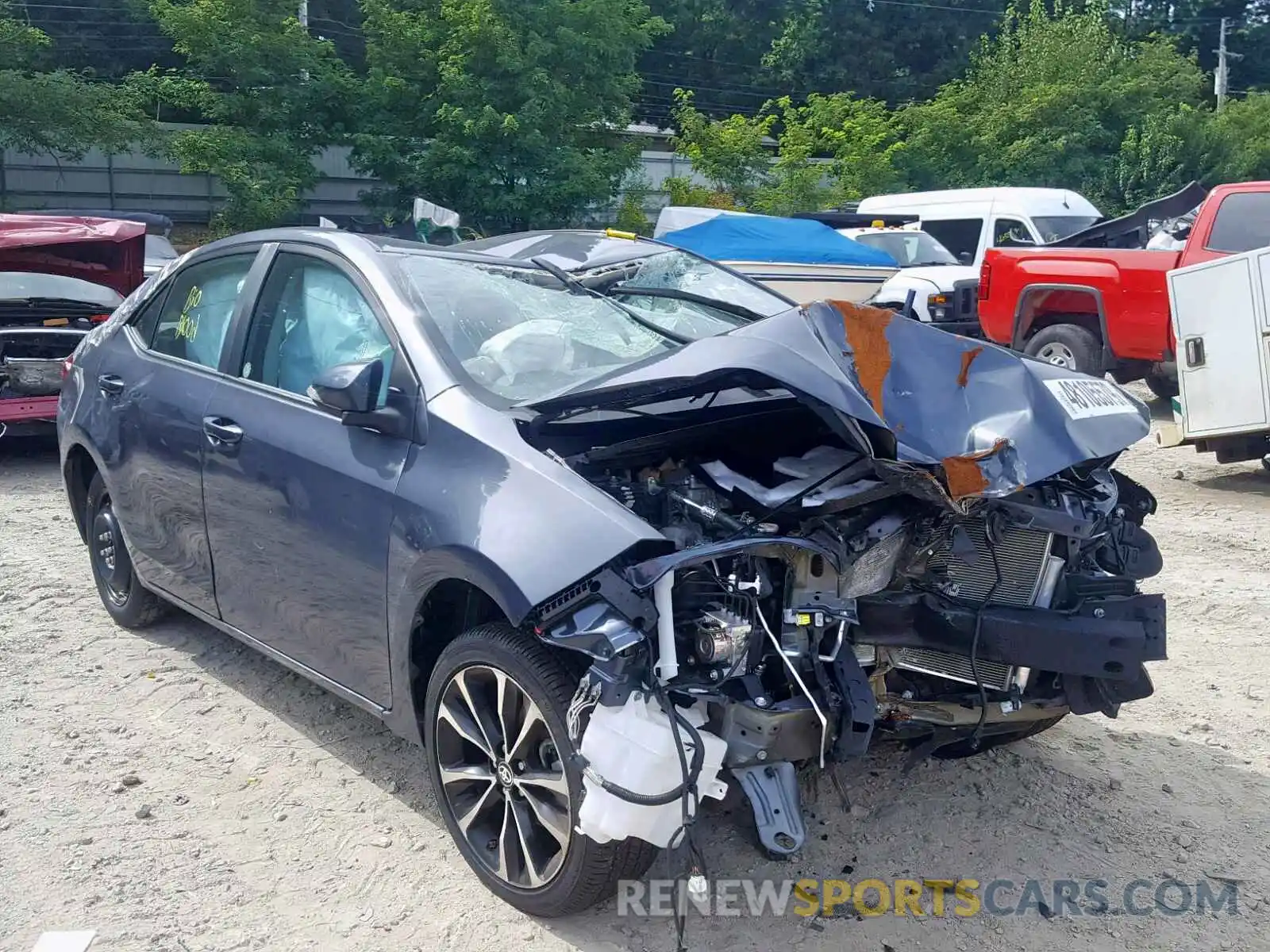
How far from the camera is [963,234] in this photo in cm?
1644

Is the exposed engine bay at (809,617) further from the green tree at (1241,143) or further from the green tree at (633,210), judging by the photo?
the green tree at (1241,143)

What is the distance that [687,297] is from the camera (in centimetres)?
484

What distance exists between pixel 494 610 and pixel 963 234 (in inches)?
571

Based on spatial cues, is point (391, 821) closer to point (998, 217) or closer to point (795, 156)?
point (998, 217)

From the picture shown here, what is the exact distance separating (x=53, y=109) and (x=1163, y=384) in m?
18.0

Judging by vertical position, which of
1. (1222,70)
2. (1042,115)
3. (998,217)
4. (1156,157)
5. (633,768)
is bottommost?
(633,768)

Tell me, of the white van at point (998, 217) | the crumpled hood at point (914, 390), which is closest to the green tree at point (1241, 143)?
the white van at point (998, 217)

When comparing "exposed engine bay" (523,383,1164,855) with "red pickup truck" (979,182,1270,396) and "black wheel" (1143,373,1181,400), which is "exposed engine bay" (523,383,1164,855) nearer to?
"red pickup truck" (979,182,1270,396)

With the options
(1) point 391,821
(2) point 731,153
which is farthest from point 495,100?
(1) point 391,821

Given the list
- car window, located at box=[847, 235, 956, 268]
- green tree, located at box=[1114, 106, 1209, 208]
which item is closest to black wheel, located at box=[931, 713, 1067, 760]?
car window, located at box=[847, 235, 956, 268]

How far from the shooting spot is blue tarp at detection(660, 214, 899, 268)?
1353 cm

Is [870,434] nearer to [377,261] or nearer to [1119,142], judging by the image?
[377,261]

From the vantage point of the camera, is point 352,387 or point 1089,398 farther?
point 1089,398

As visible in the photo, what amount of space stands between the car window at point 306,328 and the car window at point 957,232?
43.5 ft
